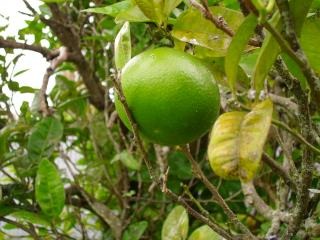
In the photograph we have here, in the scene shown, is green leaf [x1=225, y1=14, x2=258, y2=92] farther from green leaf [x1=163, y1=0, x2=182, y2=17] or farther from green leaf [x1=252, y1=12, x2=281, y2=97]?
green leaf [x1=163, y1=0, x2=182, y2=17]

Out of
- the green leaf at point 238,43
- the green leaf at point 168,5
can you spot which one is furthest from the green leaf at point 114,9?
the green leaf at point 238,43

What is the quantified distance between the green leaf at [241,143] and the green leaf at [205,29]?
13 cm

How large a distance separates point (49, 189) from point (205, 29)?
0.60m

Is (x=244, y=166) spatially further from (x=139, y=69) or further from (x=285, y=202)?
(x=285, y=202)

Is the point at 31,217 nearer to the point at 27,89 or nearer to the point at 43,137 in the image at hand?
the point at 43,137

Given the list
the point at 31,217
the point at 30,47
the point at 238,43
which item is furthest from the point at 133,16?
the point at 30,47

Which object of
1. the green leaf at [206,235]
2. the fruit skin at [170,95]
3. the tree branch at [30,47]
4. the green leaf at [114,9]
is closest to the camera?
the fruit skin at [170,95]

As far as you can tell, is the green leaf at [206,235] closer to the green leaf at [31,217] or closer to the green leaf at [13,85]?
the green leaf at [31,217]

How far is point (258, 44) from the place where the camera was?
612 millimetres

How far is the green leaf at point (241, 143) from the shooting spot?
47 centimetres

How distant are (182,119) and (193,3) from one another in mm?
123

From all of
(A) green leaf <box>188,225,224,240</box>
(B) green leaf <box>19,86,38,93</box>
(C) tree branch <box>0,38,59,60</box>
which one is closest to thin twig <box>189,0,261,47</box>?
(A) green leaf <box>188,225,224,240</box>

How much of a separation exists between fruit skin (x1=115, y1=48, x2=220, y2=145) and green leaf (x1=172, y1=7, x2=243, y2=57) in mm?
26

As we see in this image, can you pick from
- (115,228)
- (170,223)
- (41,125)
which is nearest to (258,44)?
(170,223)
